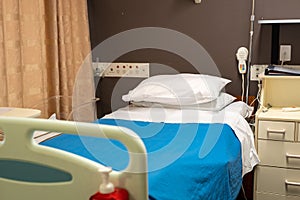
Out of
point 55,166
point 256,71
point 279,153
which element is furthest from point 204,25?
point 55,166

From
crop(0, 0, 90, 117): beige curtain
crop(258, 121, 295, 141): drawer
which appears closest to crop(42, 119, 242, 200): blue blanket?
crop(258, 121, 295, 141): drawer

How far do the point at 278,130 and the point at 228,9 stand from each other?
1.04m

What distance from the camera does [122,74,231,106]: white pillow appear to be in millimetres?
2654

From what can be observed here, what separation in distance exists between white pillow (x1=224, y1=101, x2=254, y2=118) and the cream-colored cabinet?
15 cm

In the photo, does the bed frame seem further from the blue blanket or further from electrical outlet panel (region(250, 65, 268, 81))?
electrical outlet panel (region(250, 65, 268, 81))

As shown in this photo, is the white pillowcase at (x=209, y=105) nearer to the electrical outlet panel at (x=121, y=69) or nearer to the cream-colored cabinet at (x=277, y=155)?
the cream-colored cabinet at (x=277, y=155)

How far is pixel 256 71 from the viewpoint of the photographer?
2957 millimetres

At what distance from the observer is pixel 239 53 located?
9.64 ft

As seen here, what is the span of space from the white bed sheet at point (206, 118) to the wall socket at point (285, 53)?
25.1 inches

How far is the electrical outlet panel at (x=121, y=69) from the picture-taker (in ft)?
10.7

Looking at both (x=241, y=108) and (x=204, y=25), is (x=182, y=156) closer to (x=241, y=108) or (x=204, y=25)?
(x=241, y=108)

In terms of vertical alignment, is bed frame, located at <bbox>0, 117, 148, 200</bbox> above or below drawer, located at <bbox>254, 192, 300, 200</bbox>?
above

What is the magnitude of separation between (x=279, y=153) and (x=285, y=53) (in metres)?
0.79

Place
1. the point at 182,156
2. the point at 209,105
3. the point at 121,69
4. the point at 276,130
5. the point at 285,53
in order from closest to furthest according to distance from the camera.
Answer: the point at 182,156, the point at 276,130, the point at 209,105, the point at 285,53, the point at 121,69
